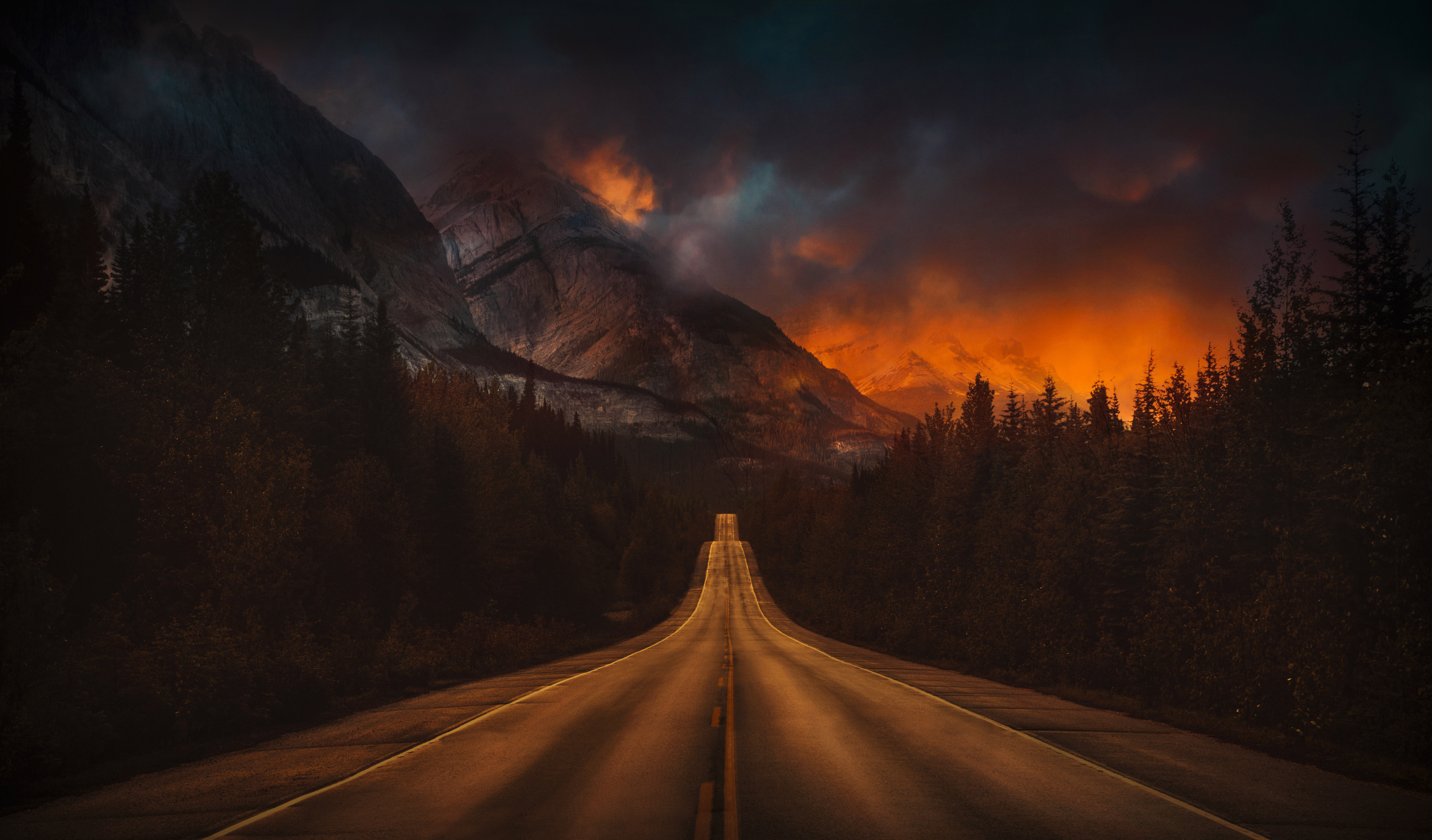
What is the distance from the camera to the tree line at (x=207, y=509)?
14.4 meters

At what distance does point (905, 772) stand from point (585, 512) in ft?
290

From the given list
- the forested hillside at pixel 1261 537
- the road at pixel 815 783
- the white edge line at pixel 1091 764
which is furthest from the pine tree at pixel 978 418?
the road at pixel 815 783

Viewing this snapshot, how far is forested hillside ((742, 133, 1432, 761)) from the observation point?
41.6 ft

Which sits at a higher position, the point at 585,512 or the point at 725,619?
the point at 585,512

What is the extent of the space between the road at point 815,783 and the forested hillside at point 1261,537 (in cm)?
275

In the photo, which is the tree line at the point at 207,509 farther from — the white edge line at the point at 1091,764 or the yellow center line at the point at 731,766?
the white edge line at the point at 1091,764

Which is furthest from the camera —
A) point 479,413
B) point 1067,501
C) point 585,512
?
point 585,512

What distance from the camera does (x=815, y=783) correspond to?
32.9ft

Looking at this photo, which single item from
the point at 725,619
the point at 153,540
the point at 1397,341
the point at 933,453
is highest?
the point at 933,453

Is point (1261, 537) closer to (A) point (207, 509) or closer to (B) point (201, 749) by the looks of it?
(B) point (201, 749)

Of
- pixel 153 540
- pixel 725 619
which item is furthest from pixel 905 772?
pixel 725 619

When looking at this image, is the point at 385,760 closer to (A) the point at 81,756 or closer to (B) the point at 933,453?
(A) the point at 81,756

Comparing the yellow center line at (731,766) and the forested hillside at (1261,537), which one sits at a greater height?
the forested hillside at (1261,537)

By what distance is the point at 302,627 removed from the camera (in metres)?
20.2
